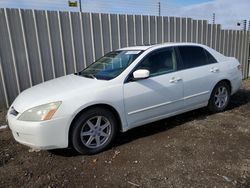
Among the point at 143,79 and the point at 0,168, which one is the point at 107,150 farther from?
the point at 0,168

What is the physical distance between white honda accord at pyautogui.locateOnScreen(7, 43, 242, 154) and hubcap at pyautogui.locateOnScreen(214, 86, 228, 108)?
35mm

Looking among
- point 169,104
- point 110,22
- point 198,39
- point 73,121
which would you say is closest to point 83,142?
point 73,121

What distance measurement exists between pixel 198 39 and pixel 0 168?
25.8ft

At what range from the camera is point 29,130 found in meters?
3.21

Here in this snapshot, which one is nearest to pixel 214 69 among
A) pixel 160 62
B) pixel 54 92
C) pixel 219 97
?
pixel 219 97

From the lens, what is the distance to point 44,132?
3.19 m

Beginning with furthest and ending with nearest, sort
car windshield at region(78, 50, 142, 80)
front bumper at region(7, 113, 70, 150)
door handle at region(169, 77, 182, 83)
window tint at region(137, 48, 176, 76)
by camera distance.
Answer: door handle at region(169, 77, 182, 83)
window tint at region(137, 48, 176, 76)
car windshield at region(78, 50, 142, 80)
front bumper at region(7, 113, 70, 150)

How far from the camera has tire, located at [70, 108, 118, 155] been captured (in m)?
3.42

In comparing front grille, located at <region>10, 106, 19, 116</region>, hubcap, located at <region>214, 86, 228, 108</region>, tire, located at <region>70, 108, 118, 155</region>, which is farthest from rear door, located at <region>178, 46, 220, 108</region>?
front grille, located at <region>10, 106, 19, 116</region>

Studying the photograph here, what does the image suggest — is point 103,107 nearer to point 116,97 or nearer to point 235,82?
point 116,97

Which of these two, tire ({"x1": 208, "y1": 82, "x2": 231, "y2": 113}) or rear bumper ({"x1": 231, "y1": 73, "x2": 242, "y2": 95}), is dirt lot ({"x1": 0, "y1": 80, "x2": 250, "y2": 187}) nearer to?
tire ({"x1": 208, "y1": 82, "x2": 231, "y2": 113})

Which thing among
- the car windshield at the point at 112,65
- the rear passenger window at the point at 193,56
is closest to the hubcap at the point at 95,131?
the car windshield at the point at 112,65

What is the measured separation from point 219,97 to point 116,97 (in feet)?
8.82

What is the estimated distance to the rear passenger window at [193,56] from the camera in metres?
4.62
